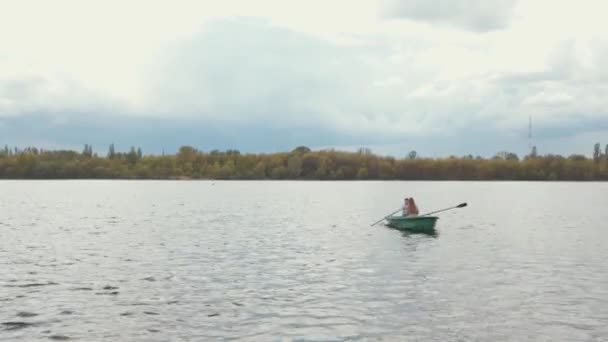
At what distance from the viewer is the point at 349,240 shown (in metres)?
45.8

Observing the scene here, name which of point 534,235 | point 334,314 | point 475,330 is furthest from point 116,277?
point 534,235

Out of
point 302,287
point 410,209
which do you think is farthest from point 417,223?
point 302,287

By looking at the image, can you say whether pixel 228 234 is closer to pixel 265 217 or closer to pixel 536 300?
pixel 265 217

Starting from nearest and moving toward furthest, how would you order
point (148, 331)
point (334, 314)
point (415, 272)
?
point (148, 331) → point (334, 314) → point (415, 272)

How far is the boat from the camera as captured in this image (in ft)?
163

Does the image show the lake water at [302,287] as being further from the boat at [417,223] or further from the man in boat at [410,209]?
the man in boat at [410,209]

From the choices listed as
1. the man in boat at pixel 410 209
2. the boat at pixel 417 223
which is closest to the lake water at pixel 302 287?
the boat at pixel 417 223

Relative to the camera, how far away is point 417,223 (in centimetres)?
5009

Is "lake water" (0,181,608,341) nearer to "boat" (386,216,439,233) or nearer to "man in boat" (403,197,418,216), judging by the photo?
"boat" (386,216,439,233)

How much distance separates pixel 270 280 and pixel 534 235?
28308mm

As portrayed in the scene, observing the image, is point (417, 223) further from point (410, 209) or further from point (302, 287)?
point (302, 287)

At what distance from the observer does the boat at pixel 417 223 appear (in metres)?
49.8

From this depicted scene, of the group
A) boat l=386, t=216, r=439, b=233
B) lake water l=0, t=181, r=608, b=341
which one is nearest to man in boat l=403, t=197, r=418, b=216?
boat l=386, t=216, r=439, b=233

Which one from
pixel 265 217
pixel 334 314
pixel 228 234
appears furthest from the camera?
pixel 265 217
